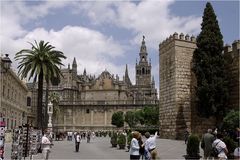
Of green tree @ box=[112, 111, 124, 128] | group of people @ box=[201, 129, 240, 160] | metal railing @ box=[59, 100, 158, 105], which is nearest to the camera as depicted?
group of people @ box=[201, 129, 240, 160]

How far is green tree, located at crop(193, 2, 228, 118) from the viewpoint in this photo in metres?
32.0

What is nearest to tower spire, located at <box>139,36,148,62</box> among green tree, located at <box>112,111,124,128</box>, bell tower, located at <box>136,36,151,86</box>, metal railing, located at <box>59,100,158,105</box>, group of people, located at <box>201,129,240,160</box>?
bell tower, located at <box>136,36,151,86</box>

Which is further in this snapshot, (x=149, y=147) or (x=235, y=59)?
(x=235, y=59)

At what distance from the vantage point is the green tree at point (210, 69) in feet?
105

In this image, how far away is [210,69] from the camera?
3231cm

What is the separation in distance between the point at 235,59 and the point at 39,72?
1575cm

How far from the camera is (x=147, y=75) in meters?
134

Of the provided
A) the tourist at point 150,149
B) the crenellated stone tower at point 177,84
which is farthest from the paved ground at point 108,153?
the tourist at point 150,149

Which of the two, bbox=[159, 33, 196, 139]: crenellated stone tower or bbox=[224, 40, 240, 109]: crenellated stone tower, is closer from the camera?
bbox=[224, 40, 240, 109]: crenellated stone tower

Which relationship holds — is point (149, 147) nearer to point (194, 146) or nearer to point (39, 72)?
point (194, 146)

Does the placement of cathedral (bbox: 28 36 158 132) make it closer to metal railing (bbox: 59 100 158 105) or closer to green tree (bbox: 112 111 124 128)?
metal railing (bbox: 59 100 158 105)

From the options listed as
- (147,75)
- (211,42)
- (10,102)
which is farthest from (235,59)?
(147,75)

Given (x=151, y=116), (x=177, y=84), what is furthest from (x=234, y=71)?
(x=151, y=116)

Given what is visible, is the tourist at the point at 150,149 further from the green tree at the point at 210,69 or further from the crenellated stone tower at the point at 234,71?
the crenellated stone tower at the point at 234,71
